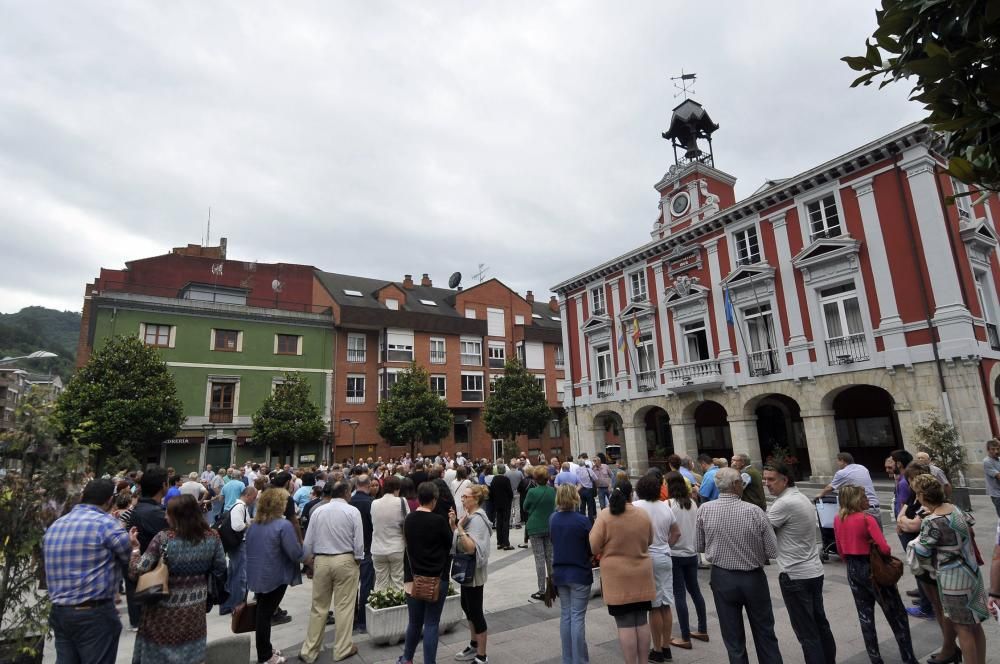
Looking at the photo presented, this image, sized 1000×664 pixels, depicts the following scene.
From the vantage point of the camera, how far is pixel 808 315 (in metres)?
18.7

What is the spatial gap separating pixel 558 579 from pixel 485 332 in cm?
3506

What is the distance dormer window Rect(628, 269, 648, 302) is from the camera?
2567 centimetres

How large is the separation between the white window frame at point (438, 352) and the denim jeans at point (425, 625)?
104ft

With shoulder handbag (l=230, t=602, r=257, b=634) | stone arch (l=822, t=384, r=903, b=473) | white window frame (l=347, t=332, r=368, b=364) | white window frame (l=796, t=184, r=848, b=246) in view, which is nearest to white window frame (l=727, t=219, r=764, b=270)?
white window frame (l=796, t=184, r=848, b=246)

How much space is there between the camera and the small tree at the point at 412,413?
30781 mm

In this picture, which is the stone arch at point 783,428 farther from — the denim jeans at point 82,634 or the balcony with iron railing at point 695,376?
the denim jeans at point 82,634

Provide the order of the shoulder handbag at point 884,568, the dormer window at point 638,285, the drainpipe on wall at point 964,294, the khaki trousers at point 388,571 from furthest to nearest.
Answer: the dormer window at point 638,285 < the drainpipe on wall at point 964,294 < the khaki trousers at point 388,571 < the shoulder handbag at point 884,568

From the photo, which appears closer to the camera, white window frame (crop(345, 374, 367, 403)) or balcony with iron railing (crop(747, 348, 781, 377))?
balcony with iron railing (crop(747, 348, 781, 377))

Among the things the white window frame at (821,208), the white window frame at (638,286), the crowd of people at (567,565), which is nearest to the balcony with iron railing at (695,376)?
the white window frame at (638,286)

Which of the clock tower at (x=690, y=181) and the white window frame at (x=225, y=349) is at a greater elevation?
the clock tower at (x=690, y=181)

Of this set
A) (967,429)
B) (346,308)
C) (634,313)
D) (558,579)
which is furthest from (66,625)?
(346,308)

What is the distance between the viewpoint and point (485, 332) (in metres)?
39.7

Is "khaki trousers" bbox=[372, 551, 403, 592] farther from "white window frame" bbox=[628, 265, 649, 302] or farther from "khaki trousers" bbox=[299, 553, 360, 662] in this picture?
"white window frame" bbox=[628, 265, 649, 302]

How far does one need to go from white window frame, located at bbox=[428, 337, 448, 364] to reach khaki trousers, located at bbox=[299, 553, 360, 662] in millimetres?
30958
